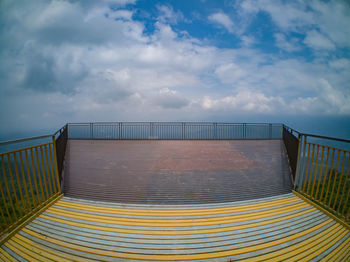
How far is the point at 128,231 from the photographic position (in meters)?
3.64

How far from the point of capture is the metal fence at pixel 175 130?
12.4m

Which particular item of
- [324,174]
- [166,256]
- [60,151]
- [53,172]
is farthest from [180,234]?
[60,151]

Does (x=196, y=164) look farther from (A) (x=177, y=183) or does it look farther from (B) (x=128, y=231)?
(B) (x=128, y=231)

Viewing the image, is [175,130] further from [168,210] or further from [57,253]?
[57,253]

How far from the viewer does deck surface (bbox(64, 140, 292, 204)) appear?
5.32m

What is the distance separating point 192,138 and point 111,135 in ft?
19.5

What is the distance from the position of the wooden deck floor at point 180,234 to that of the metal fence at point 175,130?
307 inches

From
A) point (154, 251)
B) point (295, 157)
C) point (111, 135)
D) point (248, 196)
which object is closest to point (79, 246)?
point (154, 251)

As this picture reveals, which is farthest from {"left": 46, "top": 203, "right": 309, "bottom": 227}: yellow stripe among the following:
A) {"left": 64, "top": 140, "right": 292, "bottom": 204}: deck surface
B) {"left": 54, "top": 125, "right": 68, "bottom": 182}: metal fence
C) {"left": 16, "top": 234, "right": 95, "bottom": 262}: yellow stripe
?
{"left": 54, "top": 125, "right": 68, "bottom": 182}: metal fence

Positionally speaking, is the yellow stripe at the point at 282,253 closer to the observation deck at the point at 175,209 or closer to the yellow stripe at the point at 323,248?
the observation deck at the point at 175,209

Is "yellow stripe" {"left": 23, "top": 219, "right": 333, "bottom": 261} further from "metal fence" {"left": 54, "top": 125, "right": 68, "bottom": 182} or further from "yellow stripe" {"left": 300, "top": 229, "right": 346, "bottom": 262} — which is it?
"metal fence" {"left": 54, "top": 125, "right": 68, "bottom": 182}

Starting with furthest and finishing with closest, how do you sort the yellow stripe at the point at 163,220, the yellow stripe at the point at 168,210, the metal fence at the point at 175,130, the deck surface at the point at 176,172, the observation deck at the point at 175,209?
the metal fence at the point at 175,130 → the deck surface at the point at 176,172 → the yellow stripe at the point at 168,210 → the yellow stripe at the point at 163,220 → the observation deck at the point at 175,209

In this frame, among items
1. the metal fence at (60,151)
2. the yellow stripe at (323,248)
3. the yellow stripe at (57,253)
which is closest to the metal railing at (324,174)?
the yellow stripe at (323,248)

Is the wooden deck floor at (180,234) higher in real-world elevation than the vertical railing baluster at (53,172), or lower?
lower
